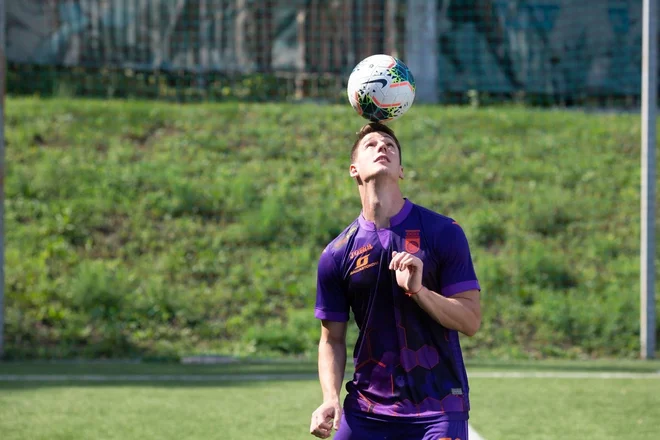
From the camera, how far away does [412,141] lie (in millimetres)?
16781

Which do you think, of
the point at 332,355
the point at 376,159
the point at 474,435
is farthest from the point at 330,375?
the point at 474,435

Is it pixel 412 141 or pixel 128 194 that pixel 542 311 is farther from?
pixel 128 194

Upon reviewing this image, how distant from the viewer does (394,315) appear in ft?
12.5

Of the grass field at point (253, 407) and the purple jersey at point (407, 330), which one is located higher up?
the purple jersey at point (407, 330)

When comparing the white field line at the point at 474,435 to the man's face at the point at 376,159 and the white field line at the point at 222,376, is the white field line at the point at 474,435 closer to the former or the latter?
the white field line at the point at 222,376

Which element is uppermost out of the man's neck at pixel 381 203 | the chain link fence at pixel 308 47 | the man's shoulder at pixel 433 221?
the chain link fence at pixel 308 47

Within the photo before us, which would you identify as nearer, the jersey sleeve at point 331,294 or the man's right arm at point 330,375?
the man's right arm at point 330,375

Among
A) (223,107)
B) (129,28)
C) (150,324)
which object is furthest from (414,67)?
(150,324)

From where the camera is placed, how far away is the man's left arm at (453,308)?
141 inches

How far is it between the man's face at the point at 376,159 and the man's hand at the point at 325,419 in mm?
906

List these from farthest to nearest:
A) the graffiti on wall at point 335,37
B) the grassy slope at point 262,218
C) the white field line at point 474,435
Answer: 1. the graffiti on wall at point 335,37
2. the grassy slope at point 262,218
3. the white field line at point 474,435

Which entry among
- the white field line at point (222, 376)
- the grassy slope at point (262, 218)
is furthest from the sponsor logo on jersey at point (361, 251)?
the grassy slope at point (262, 218)

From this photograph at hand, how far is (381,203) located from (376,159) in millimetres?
185

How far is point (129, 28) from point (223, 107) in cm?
236
